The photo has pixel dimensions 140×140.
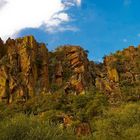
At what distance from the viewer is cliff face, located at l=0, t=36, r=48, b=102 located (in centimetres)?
10350

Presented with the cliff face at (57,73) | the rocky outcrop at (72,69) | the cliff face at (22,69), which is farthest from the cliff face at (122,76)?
the cliff face at (22,69)

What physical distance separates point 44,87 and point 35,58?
302 inches

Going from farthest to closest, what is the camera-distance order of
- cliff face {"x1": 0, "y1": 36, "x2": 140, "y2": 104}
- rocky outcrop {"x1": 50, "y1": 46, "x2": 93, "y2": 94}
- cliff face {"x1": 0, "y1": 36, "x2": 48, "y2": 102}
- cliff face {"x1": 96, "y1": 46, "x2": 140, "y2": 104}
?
rocky outcrop {"x1": 50, "y1": 46, "x2": 93, "y2": 94}, cliff face {"x1": 96, "y1": 46, "x2": 140, "y2": 104}, cliff face {"x1": 0, "y1": 36, "x2": 140, "y2": 104}, cliff face {"x1": 0, "y1": 36, "x2": 48, "y2": 102}

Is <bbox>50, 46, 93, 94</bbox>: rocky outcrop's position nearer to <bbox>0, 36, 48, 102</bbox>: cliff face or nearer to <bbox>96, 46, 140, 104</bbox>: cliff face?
<bbox>0, 36, 48, 102</bbox>: cliff face

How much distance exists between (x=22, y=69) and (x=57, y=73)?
987cm

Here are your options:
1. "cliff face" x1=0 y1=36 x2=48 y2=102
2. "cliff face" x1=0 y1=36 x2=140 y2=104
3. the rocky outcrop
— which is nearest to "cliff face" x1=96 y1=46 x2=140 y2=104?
"cliff face" x1=0 y1=36 x2=140 y2=104

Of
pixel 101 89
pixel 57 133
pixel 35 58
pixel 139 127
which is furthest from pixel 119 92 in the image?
pixel 57 133

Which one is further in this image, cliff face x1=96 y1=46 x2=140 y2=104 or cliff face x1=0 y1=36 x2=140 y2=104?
cliff face x1=96 y1=46 x2=140 y2=104

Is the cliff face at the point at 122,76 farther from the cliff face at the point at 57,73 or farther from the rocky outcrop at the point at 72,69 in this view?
the rocky outcrop at the point at 72,69

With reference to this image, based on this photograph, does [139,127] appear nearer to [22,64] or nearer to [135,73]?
[22,64]

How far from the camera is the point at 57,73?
11300cm

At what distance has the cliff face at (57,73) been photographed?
343 feet

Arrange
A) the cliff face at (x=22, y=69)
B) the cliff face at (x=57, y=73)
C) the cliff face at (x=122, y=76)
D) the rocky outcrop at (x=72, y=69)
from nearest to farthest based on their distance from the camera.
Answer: the cliff face at (x=22, y=69)
the cliff face at (x=57, y=73)
the cliff face at (x=122, y=76)
the rocky outcrop at (x=72, y=69)

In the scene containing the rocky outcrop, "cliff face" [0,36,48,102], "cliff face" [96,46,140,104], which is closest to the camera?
"cliff face" [0,36,48,102]
